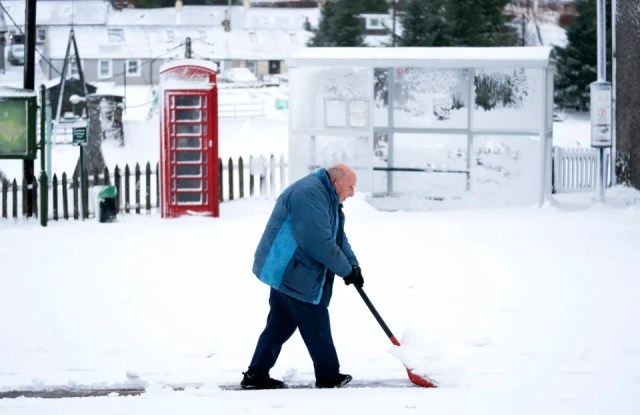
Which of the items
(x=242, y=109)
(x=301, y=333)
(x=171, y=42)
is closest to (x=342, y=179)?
(x=301, y=333)

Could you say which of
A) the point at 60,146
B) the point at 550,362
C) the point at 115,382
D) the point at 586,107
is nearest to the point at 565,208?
the point at 550,362

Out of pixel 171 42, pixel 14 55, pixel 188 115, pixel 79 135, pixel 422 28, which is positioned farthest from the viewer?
pixel 171 42

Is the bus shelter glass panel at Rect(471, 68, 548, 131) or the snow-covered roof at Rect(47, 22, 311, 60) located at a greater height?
the snow-covered roof at Rect(47, 22, 311, 60)

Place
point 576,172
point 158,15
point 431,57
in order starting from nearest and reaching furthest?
1. point 431,57
2. point 576,172
3. point 158,15

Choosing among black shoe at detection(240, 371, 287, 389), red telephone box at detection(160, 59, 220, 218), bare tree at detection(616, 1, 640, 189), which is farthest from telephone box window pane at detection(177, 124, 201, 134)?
black shoe at detection(240, 371, 287, 389)

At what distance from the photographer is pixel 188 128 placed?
1812 centimetres

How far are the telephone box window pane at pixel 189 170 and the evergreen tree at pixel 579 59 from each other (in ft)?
92.7

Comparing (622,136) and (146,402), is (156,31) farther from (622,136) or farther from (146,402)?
(146,402)

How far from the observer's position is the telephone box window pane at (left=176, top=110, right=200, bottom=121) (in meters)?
18.1

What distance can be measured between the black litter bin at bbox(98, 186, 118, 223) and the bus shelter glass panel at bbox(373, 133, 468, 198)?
426cm

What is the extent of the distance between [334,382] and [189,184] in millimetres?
10518

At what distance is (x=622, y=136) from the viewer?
71.2 feet

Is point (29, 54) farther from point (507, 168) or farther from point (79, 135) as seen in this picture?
point (507, 168)

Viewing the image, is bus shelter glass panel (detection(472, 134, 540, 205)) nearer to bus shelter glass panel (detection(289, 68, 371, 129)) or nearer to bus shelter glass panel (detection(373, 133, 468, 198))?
bus shelter glass panel (detection(373, 133, 468, 198))
